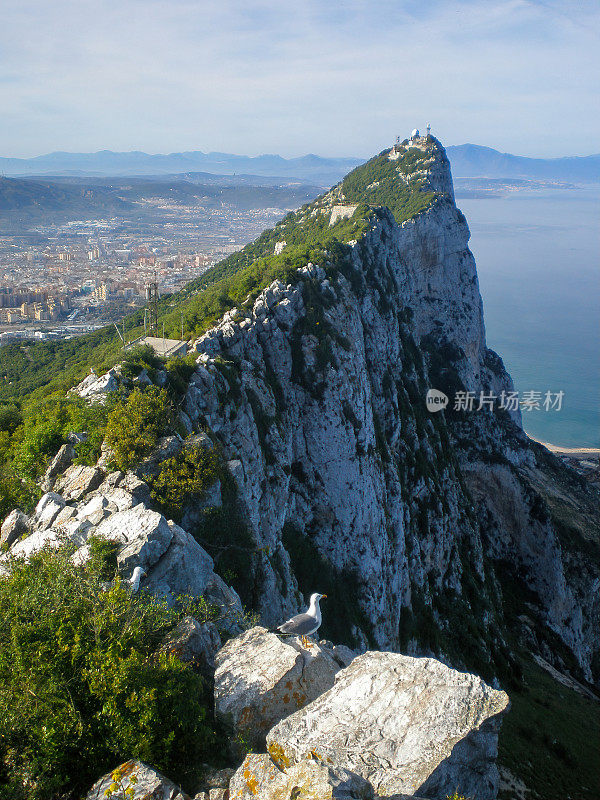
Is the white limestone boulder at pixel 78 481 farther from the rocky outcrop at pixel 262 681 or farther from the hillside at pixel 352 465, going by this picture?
the rocky outcrop at pixel 262 681

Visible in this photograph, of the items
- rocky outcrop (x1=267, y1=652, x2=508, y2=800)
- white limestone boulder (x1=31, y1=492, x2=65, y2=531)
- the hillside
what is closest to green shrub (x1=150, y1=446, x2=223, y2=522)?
the hillside

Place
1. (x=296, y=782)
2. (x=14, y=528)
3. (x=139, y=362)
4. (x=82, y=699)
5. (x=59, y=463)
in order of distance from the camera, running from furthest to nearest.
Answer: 1. (x=139, y=362)
2. (x=59, y=463)
3. (x=14, y=528)
4. (x=82, y=699)
5. (x=296, y=782)

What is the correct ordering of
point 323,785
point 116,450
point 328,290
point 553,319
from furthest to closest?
point 553,319
point 328,290
point 116,450
point 323,785

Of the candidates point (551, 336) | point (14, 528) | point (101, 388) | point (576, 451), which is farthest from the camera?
point (551, 336)

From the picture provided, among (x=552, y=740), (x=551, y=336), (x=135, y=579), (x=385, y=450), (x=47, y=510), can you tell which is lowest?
(x=552, y=740)

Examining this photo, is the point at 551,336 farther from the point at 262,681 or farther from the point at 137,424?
the point at 262,681

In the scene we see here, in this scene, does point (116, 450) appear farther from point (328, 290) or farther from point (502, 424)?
point (502, 424)

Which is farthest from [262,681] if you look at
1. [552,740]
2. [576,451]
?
[576,451]

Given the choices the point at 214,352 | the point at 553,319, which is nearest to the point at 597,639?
the point at 214,352
